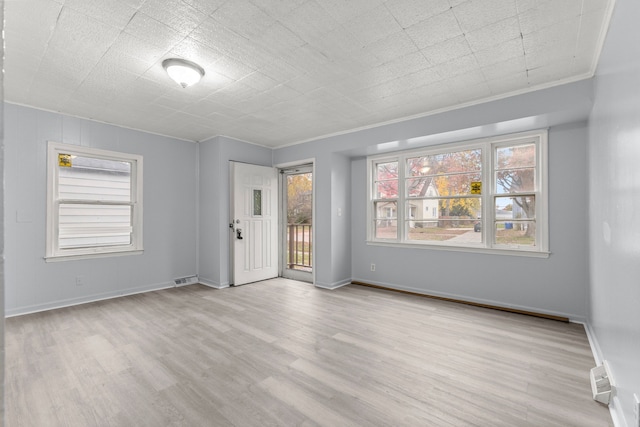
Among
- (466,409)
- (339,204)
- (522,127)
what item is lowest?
(466,409)

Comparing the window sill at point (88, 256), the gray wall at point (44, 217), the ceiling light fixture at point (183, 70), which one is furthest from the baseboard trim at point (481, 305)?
the ceiling light fixture at point (183, 70)

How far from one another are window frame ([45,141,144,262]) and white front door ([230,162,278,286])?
55.0 inches

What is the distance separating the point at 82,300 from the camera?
3.96m

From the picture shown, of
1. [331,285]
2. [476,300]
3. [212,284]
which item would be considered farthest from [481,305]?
[212,284]

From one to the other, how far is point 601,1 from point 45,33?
3839 millimetres

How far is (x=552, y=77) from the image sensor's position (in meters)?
2.84

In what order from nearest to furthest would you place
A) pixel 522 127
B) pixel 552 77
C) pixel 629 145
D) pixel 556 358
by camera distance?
pixel 629 145, pixel 556 358, pixel 552 77, pixel 522 127

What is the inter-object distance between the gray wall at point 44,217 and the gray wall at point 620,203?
5.29 m

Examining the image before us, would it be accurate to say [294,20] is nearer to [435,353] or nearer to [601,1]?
[601,1]

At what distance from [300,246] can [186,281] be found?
2186 mm

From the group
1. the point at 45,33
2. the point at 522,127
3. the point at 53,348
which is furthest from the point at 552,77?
the point at 53,348

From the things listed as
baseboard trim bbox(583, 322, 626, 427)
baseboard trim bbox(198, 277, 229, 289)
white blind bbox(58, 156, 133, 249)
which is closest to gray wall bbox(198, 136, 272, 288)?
baseboard trim bbox(198, 277, 229, 289)

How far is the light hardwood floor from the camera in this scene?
5.88 ft

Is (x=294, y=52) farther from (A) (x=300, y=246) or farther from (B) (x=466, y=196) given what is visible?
(A) (x=300, y=246)
